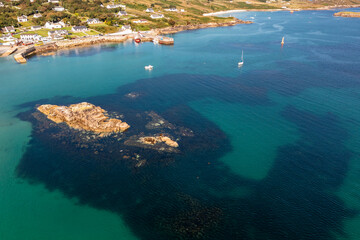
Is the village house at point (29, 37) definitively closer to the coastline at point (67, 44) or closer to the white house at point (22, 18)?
the coastline at point (67, 44)

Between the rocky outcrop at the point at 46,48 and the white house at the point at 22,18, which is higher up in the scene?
the white house at the point at 22,18

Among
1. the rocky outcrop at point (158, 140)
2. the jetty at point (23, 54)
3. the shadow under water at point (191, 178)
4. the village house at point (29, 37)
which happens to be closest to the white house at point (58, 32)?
the village house at point (29, 37)

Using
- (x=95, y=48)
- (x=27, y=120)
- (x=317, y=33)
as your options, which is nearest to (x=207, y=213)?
(x=27, y=120)

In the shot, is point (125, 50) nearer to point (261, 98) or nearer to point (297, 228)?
point (261, 98)

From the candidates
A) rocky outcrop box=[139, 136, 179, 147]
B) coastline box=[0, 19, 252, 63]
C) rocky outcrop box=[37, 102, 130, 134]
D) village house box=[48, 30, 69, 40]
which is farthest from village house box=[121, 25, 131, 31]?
rocky outcrop box=[139, 136, 179, 147]

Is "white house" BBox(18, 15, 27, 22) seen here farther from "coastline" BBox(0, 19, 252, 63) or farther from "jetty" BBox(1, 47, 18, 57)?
"jetty" BBox(1, 47, 18, 57)

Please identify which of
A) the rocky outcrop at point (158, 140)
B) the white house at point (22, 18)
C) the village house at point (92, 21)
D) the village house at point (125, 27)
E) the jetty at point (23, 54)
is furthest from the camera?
the village house at point (92, 21)
